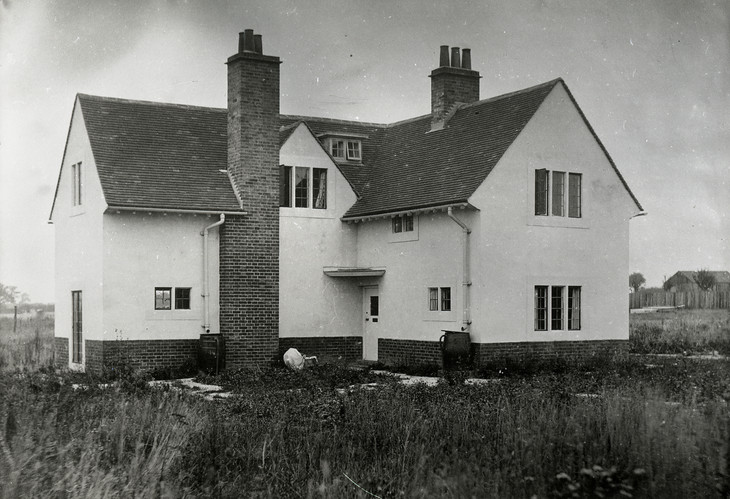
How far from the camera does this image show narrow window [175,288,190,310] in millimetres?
24625

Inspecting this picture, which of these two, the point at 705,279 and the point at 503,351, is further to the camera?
the point at 705,279

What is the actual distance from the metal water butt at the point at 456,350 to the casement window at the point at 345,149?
8215 millimetres

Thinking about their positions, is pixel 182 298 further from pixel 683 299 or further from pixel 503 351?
pixel 683 299

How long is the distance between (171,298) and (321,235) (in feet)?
16.4

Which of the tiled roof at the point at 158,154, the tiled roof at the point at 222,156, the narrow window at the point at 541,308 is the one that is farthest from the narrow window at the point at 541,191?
the tiled roof at the point at 158,154

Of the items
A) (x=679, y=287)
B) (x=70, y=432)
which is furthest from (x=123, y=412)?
(x=679, y=287)

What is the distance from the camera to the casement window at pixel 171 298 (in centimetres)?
2438

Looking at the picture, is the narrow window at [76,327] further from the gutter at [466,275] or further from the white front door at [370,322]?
the gutter at [466,275]

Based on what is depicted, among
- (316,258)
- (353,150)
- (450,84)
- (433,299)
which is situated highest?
(450,84)

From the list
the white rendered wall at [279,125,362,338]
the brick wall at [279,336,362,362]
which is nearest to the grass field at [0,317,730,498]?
the brick wall at [279,336,362,362]

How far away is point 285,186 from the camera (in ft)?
88.0

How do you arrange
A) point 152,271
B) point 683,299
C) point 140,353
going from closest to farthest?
point 140,353 < point 152,271 < point 683,299

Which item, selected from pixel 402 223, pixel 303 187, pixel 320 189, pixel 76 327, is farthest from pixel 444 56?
pixel 76 327

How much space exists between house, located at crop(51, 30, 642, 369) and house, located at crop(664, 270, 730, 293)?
3281 centimetres
